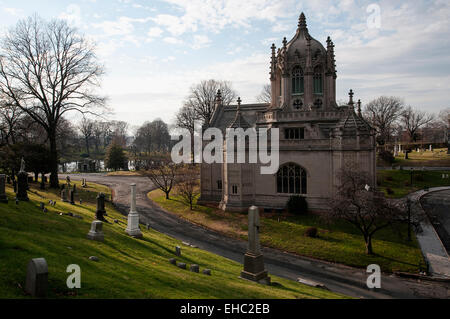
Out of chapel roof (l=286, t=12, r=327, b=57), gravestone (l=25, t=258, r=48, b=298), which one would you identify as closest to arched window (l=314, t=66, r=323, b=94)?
chapel roof (l=286, t=12, r=327, b=57)

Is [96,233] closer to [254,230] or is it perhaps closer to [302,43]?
[254,230]

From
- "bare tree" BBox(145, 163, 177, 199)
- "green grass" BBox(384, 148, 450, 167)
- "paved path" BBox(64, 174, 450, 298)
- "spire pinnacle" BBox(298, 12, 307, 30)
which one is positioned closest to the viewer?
"paved path" BBox(64, 174, 450, 298)

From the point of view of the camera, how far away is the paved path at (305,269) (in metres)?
16.2

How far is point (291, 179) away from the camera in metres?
32.0

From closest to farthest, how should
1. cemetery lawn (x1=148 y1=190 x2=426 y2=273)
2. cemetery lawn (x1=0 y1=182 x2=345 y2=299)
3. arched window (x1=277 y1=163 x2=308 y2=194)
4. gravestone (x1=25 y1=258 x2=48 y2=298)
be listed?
gravestone (x1=25 y1=258 x2=48 y2=298)
cemetery lawn (x1=0 y1=182 x2=345 y2=299)
cemetery lawn (x1=148 y1=190 x2=426 y2=273)
arched window (x1=277 y1=163 x2=308 y2=194)

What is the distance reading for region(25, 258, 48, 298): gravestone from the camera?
763 centimetres

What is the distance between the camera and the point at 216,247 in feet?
76.3

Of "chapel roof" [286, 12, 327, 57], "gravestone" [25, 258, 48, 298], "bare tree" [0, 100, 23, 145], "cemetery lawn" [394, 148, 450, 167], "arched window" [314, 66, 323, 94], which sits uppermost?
"chapel roof" [286, 12, 327, 57]

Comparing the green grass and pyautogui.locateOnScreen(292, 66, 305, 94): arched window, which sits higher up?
pyautogui.locateOnScreen(292, 66, 305, 94): arched window

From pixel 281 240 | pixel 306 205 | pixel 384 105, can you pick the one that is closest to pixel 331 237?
pixel 281 240

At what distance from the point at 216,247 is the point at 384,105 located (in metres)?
78.1

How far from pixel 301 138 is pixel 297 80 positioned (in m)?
7.40

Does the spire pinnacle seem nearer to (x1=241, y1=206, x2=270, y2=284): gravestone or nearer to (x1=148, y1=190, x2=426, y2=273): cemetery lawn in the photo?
(x1=148, y1=190, x2=426, y2=273): cemetery lawn
